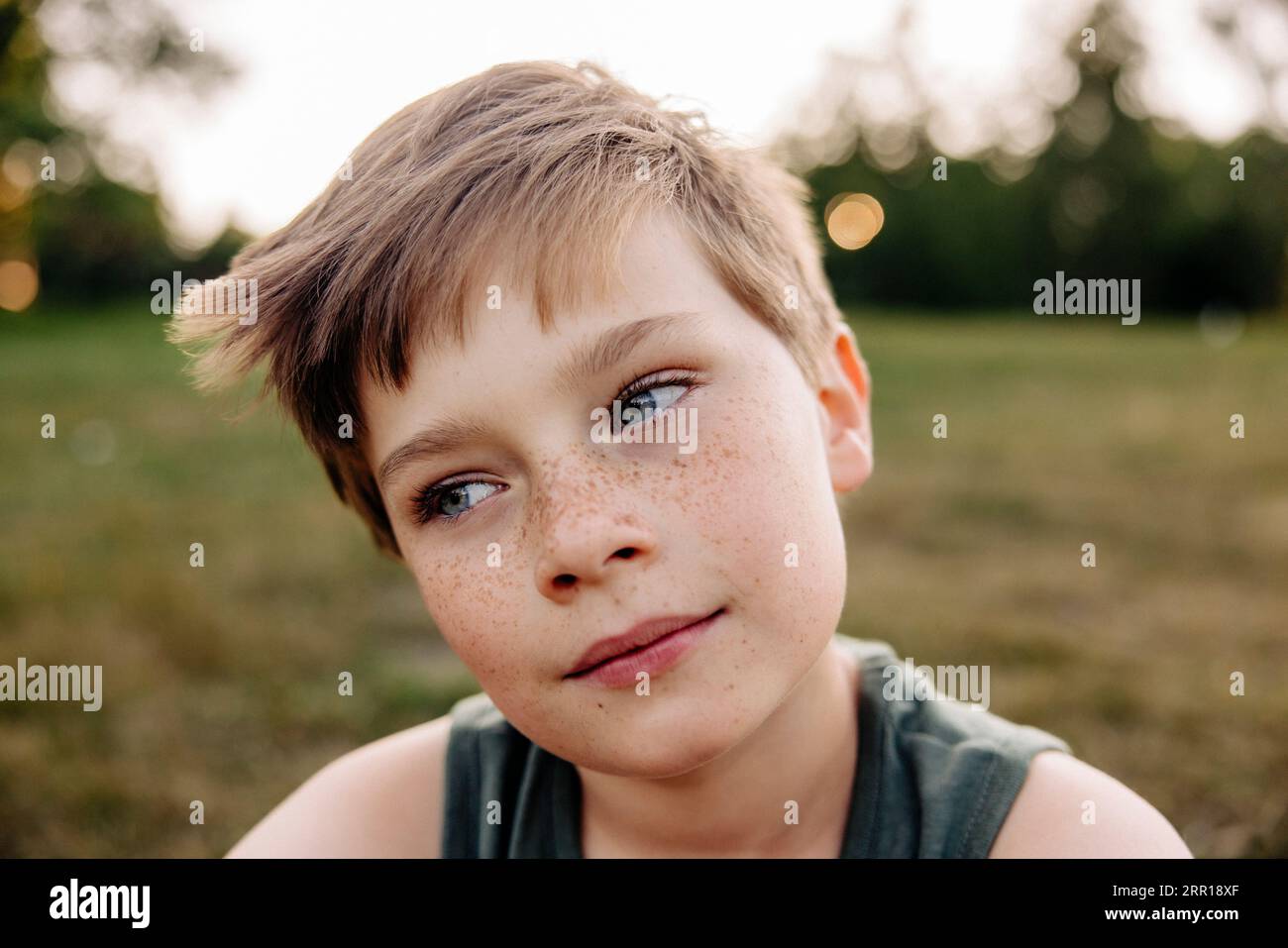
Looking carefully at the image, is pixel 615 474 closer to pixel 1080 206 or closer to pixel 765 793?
pixel 765 793

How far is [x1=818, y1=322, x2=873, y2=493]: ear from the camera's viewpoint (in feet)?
5.70

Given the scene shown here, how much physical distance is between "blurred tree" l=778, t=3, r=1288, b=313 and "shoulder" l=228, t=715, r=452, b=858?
2249cm

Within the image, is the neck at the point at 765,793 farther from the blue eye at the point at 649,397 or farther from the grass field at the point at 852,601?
the grass field at the point at 852,601

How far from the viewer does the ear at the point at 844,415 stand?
1736 mm

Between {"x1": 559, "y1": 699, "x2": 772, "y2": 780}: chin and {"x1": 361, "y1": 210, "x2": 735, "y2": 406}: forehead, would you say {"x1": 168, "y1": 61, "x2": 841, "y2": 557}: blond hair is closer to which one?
{"x1": 361, "y1": 210, "x2": 735, "y2": 406}: forehead

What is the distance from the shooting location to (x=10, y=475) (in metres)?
7.12

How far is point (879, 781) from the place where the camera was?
167 cm

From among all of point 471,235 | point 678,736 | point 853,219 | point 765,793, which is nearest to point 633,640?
point 678,736

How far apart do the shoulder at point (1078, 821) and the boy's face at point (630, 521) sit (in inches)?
16.8

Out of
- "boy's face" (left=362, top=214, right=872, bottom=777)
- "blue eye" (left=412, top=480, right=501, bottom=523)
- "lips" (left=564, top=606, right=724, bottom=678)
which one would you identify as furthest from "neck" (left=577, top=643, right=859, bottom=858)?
"blue eye" (left=412, top=480, right=501, bottom=523)

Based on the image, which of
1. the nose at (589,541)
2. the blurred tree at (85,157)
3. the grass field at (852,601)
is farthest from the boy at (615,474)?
the blurred tree at (85,157)

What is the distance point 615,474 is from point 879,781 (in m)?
0.71
